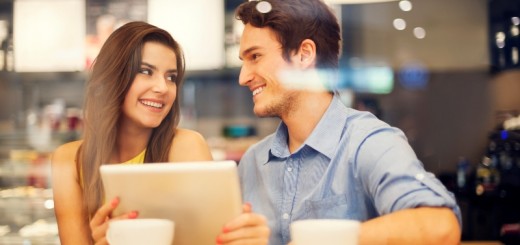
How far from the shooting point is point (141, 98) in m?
1.53

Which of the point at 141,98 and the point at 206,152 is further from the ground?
the point at 141,98

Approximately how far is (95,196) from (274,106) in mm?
518

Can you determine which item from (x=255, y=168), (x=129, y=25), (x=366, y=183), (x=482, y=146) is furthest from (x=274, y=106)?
(x=482, y=146)

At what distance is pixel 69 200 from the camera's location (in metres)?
1.60

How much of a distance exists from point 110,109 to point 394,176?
73 centimetres

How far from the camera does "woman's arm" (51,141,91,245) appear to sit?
62.5 inches

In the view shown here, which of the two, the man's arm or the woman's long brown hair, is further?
the woman's long brown hair

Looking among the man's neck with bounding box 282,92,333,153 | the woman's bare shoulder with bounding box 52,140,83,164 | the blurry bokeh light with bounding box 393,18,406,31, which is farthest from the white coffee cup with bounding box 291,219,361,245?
the blurry bokeh light with bounding box 393,18,406,31

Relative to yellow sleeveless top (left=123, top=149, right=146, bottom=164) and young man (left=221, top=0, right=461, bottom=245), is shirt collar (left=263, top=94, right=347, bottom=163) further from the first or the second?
yellow sleeveless top (left=123, top=149, right=146, bottom=164)

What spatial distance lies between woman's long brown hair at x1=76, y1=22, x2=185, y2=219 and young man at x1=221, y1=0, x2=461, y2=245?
0.76 feet

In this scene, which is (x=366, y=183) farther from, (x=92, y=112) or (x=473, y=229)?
(x=92, y=112)

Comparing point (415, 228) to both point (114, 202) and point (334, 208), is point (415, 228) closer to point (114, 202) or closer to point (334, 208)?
point (334, 208)

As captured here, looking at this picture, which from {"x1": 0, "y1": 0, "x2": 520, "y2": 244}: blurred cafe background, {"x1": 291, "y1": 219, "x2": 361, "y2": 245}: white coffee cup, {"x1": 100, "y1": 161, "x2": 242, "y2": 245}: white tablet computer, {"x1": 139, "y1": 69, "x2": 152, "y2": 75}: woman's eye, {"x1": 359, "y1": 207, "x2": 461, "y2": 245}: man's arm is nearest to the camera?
{"x1": 291, "y1": 219, "x2": 361, "y2": 245}: white coffee cup

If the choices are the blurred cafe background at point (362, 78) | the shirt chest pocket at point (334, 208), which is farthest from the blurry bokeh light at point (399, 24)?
the shirt chest pocket at point (334, 208)
